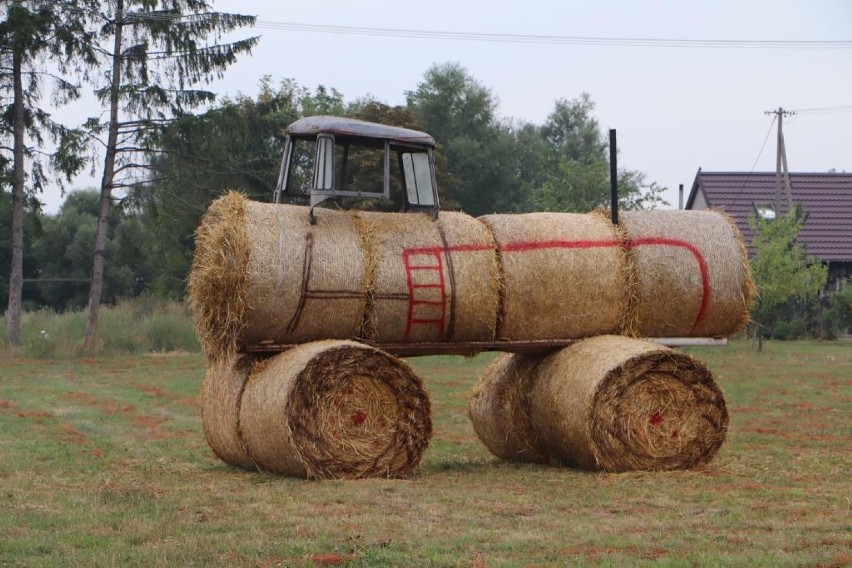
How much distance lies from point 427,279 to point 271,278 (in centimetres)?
150

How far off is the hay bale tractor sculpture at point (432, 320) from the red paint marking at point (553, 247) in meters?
0.02

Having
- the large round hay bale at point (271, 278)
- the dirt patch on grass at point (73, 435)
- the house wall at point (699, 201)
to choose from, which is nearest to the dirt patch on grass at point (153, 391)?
the dirt patch on grass at point (73, 435)

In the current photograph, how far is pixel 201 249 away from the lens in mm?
12117

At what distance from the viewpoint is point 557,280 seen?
12.7 m

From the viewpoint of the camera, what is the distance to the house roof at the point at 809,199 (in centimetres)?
4806

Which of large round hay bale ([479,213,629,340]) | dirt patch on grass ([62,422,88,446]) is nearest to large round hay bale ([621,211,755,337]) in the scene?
large round hay bale ([479,213,629,340])

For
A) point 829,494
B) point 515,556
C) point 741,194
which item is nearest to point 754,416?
point 829,494

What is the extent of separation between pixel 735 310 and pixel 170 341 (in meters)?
22.7

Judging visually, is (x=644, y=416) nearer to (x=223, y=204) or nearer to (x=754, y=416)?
(x=223, y=204)

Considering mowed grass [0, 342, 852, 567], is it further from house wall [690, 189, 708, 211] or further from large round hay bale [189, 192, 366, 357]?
house wall [690, 189, 708, 211]

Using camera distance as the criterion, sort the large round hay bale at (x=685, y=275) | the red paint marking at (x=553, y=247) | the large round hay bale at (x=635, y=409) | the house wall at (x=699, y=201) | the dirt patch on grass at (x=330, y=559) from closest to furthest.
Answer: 1. the dirt patch on grass at (x=330, y=559)
2. the large round hay bale at (x=635, y=409)
3. the red paint marking at (x=553, y=247)
4. the large round hay bale at (x=685, y=275)
5. the house wall at (x=699, y=201)

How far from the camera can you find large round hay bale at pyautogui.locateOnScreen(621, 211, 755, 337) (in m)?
13.0

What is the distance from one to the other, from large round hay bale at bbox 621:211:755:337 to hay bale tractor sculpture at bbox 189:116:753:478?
17 mm

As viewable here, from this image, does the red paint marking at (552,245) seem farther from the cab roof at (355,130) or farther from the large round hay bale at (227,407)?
the large round hay bale at (227,407)
